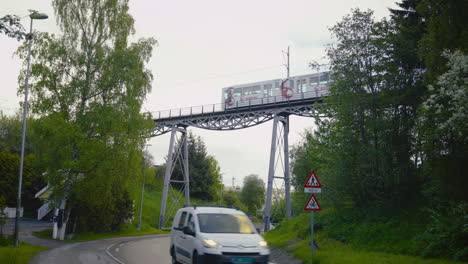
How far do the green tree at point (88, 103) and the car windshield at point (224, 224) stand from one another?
16.6 metres

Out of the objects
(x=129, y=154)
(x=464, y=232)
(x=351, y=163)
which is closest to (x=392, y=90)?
(x=351, y=163)

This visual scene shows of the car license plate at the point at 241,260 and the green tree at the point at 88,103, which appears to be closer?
the car license plate at the point at 241,260

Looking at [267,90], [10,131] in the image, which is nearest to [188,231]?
[267,90]

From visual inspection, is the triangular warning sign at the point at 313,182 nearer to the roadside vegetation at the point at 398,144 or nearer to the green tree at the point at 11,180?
the roadside vegetation at the point at 398,144

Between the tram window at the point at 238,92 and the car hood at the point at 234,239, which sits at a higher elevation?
the tram window at the point at 238,92

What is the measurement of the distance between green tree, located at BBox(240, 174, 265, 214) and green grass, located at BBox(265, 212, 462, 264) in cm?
6753

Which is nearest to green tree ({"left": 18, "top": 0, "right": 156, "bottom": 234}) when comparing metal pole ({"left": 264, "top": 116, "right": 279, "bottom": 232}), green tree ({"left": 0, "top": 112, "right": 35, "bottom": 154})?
metal pole ({"left": 264, "top": 116, "right": 279, "bottom": 232})

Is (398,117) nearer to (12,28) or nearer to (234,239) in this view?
(234,239)

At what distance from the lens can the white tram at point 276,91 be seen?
110 feet

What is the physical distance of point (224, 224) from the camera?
1112 centimetres

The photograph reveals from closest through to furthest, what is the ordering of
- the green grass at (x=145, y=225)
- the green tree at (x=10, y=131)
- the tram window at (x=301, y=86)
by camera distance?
1. the green grass at (x=145, y=225)
2. the tram window at (x=301, y=86)
3. the green tree at (x=10, y=131)

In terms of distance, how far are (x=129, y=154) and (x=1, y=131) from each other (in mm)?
45575

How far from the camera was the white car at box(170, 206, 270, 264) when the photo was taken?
9.80 metres

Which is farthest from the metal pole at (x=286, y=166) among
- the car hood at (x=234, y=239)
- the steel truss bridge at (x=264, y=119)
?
the car hood at (x=234, y=239)
